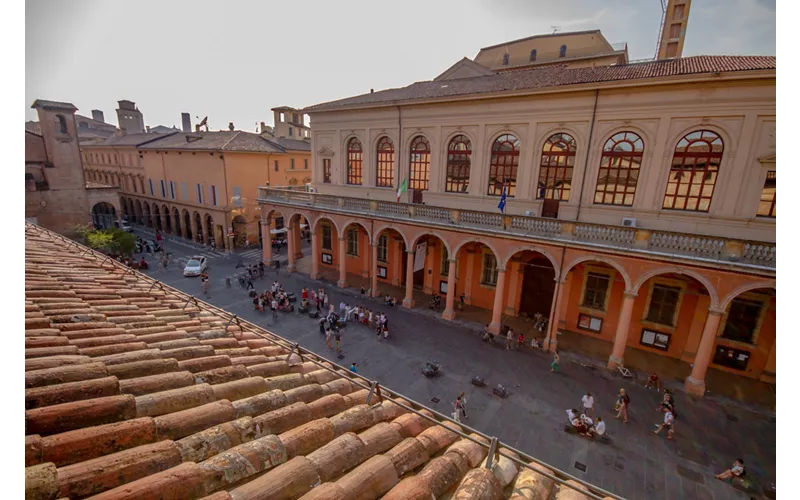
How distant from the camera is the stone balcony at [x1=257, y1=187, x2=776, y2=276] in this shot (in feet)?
44.7

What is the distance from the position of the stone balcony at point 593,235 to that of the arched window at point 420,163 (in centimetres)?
300

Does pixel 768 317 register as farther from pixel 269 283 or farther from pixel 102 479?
pixel 269 283

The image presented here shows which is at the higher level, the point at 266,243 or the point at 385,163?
the point at 385,163

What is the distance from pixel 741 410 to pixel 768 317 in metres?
4.53

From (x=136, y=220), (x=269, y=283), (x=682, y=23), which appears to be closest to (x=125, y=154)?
(x=136, y=220)

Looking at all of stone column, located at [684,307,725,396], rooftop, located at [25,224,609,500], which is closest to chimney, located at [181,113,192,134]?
rooftop, located at [25,224,609,500]

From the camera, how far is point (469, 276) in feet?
76.9

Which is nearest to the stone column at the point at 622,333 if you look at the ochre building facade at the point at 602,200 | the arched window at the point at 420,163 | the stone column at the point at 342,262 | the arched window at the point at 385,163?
the ochre building facade at the point at 602,200

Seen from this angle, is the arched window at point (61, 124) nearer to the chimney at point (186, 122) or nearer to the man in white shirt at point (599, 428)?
the chimney at point (186, 122)

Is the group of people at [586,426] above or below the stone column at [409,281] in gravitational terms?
below

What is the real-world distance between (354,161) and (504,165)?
38.4 feet

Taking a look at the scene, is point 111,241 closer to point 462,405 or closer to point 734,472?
point 462,405

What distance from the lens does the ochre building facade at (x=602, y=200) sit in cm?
1474

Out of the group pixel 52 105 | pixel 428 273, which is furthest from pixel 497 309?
pixel 52 105
